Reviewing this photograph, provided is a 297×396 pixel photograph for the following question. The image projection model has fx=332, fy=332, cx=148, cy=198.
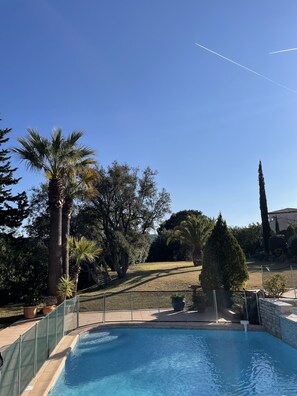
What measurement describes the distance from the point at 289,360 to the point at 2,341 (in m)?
9.32

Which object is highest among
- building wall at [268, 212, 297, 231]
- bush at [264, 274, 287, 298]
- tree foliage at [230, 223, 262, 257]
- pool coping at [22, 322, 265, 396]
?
building wall at [268, 212, 297, 231]

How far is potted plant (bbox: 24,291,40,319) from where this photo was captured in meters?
15.5

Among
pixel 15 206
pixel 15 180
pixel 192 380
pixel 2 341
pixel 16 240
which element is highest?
pixel 15 180

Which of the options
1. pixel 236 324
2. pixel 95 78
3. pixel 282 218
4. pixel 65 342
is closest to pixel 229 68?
pixel 95 78

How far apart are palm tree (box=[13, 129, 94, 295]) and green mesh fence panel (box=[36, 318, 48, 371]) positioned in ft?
24.5

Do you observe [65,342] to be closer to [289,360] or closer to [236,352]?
[236,352]

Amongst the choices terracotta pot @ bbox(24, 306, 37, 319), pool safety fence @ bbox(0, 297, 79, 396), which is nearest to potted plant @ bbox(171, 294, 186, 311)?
pool safety fence @ bbox(0, 297, 79, 396)

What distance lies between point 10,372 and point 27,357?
1.38 meters

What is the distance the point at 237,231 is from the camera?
45.6 meters

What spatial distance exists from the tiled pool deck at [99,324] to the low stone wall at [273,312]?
48cm

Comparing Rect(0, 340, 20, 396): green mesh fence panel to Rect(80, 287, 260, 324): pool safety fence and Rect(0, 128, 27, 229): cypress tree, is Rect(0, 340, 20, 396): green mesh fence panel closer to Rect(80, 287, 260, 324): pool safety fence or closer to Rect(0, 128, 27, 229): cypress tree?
Rect(80, 287, 260, 324): pool safety fence

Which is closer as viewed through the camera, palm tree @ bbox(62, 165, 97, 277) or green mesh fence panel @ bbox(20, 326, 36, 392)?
green mesh fence panel @ bbox(20, 326, 36, 392)

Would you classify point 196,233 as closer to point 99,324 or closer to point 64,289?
point 64,289

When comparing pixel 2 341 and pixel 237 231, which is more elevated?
pixel 237 231
